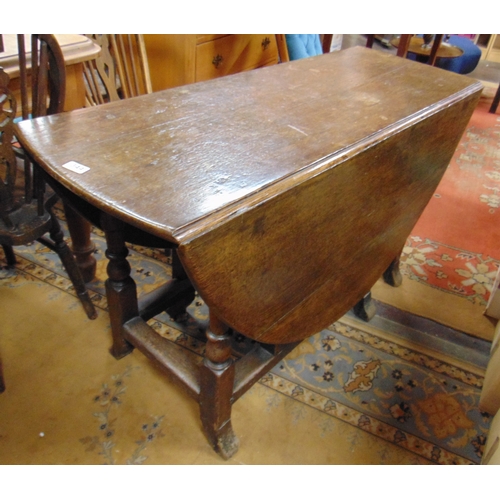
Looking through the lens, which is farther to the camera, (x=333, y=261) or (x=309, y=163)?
(x=333, y=261)

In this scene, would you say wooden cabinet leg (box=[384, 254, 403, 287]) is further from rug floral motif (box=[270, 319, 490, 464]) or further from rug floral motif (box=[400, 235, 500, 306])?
rug floral motif (box=[270, 319, 490, 464])

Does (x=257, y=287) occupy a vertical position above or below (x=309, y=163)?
below

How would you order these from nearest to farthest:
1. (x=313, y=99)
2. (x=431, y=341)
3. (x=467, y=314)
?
1. (x=313, y=99)
2. (x=431, y=341)
3. (x=467, y=314)

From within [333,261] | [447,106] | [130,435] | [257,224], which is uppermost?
[447,106]

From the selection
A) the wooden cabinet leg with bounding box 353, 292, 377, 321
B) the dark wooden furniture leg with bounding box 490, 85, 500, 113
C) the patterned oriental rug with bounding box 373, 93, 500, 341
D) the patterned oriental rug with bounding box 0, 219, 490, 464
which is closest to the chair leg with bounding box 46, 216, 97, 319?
the patterned oriental rug with bounding box 0, 219, 490, 464

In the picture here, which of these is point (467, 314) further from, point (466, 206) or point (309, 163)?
point (309, 163)

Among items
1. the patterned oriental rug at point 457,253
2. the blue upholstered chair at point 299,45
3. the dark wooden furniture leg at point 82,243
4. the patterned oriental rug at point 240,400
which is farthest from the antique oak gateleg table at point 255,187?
the blue upholstered chair at point 299,45

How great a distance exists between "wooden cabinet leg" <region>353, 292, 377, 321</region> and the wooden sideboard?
1424mm

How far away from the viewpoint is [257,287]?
0.85 meters

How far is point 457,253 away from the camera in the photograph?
77.9 inches

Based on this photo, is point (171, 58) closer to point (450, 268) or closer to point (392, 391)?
point (450, 268)

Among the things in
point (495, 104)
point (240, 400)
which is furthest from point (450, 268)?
point (495, 104)

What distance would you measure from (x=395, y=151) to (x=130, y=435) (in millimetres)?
992

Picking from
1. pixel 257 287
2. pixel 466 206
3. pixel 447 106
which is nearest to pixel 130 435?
pixel 257 287
